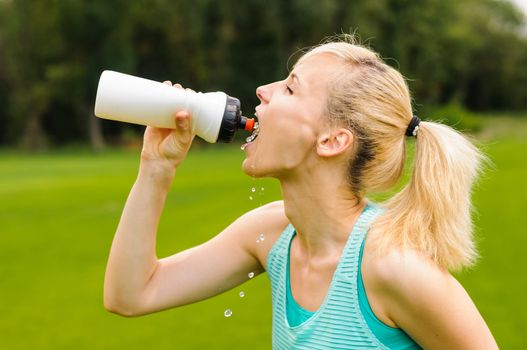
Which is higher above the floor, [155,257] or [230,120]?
[230,120]

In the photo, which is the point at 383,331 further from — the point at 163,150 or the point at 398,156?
the point at 163,150

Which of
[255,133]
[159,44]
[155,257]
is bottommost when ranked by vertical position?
[159,44]

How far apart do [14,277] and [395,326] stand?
7877 mm

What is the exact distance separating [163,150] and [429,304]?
115cm

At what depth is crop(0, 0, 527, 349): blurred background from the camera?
753 cm

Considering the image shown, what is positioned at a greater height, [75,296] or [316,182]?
[316,182]

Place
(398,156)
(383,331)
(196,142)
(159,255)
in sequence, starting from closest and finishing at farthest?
1. (383,331)
2. (398,156)
3. (159,255)
4. (196,142)

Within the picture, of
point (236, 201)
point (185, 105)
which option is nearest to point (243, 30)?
point (236, 201)

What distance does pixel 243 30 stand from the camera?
50.5 meters

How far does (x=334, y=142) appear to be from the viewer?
9.07 ft

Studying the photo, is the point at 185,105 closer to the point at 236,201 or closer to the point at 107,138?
A: the point at 236,201

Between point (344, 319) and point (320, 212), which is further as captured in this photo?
point (320, 212)

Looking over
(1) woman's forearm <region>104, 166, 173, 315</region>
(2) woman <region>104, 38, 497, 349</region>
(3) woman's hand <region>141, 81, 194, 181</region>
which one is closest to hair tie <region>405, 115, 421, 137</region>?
(2) woman <region>104, 38, 497, 349</region>

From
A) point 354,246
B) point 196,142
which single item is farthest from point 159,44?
point 354,246
